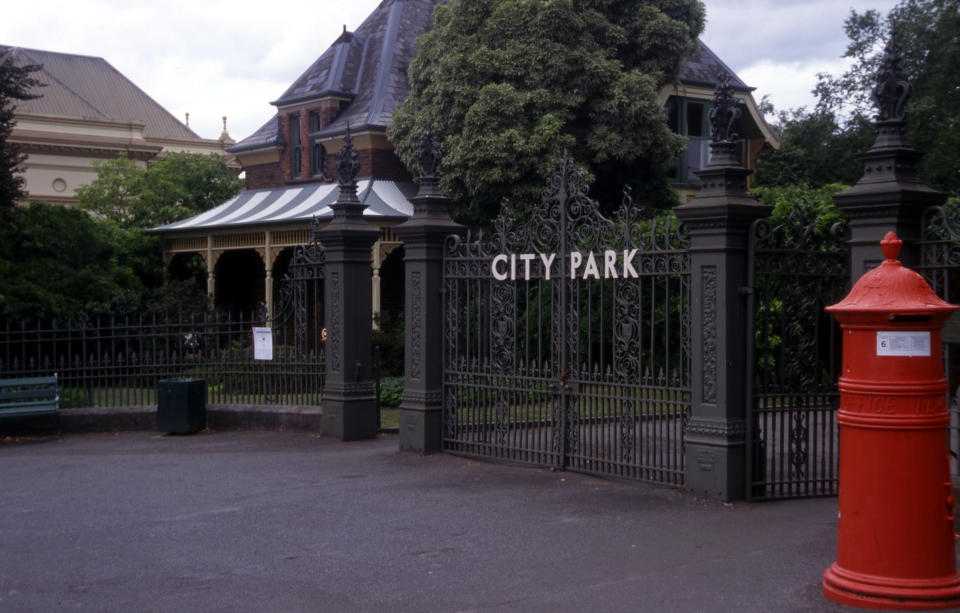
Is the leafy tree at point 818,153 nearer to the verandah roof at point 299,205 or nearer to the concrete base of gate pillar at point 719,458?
the verandah roof at point 299,205

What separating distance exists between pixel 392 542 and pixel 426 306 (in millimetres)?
4329

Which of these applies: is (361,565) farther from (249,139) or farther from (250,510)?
(249,139)

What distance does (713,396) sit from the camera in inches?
330

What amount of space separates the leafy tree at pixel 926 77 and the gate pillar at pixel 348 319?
20.9m

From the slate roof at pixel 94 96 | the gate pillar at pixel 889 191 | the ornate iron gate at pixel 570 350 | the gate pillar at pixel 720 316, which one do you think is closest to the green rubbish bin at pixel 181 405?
the ornate iron gate at pixel 570 350

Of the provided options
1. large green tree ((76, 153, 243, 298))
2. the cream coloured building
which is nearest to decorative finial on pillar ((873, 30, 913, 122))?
large green tree ((76, 153, 243, 298))

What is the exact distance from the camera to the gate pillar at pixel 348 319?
12766mm

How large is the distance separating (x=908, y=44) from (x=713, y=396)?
32332mm

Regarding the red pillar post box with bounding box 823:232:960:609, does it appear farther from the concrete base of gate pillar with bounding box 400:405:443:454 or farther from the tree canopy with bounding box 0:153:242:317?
the tree canopy with bounding box 0:153:242:317

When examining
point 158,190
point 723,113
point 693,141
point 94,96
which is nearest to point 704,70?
point 693,141

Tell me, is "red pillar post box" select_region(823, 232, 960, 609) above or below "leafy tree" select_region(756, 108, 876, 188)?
below

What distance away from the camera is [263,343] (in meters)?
13.6

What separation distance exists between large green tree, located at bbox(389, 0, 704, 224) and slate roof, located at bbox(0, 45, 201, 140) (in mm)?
30156

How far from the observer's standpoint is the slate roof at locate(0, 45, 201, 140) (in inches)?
1919
